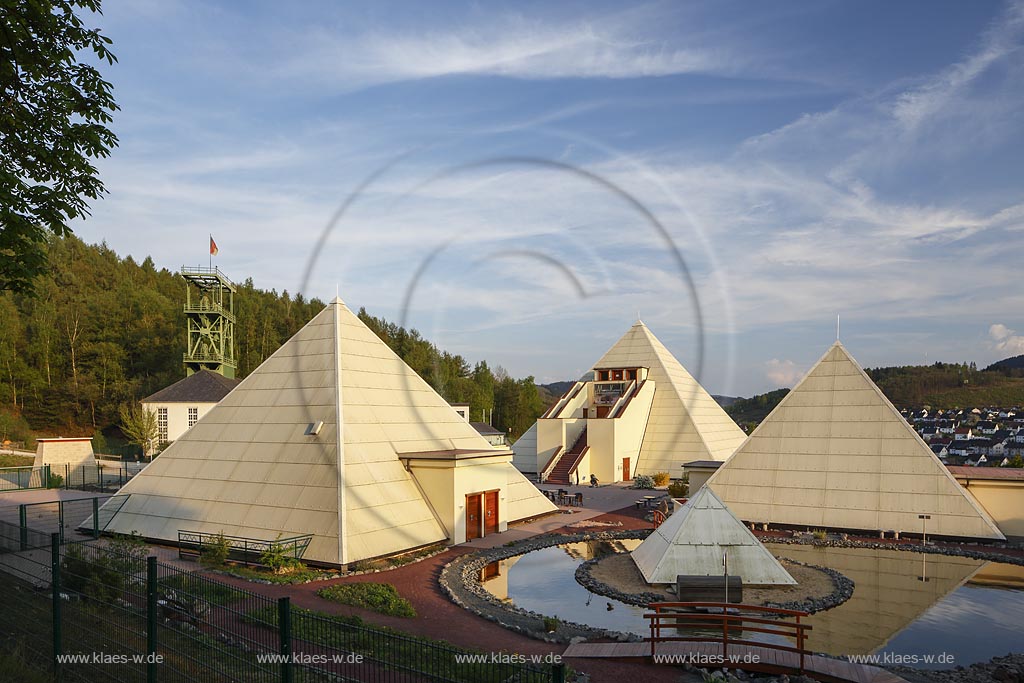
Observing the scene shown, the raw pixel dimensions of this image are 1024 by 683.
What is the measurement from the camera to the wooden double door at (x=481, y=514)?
981 inches

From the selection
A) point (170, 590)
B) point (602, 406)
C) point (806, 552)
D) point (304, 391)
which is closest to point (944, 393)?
point (602, 406)

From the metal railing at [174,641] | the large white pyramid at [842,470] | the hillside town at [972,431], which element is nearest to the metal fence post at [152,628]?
the metal railing at [174,641]

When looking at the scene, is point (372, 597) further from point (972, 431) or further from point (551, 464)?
point (972, 431)

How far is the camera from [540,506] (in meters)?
30.3

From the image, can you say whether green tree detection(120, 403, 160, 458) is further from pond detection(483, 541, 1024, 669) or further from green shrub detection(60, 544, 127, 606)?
green shrub detection(60, 544, 127, 606)

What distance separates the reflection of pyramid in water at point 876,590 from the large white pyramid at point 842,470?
2981 mm

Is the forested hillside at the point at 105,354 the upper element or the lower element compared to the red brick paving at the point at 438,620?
upper

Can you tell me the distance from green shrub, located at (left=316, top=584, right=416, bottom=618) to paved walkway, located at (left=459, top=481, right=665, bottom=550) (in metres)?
6.33

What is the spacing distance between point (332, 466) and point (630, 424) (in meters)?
29.1

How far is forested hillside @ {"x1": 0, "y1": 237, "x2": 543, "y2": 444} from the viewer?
70500 mm

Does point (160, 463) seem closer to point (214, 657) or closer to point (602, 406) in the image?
point (214, 657)

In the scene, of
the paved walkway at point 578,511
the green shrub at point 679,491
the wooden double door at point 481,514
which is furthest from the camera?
the green shrub at point 679,491

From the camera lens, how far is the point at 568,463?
46219 mm

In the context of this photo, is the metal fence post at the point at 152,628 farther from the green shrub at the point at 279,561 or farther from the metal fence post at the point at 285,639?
the green shrub at the point at 279,561
